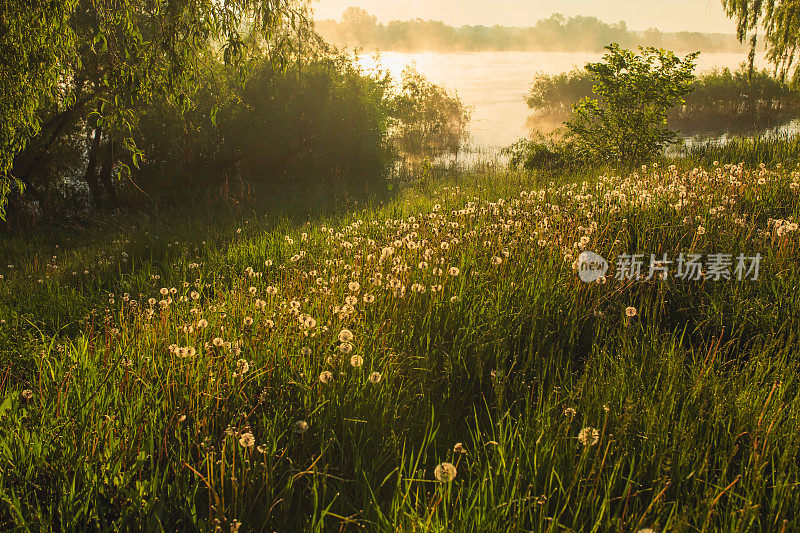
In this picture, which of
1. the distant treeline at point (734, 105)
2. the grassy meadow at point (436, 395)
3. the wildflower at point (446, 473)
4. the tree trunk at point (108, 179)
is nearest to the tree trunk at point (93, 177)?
the tree trunk at point (108, 179)

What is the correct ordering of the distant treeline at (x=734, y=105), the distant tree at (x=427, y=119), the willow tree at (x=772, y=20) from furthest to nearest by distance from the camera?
1. the distant treeline at (x=734, y=105)
2. the distant tree at (x=427, y=119)
3. the willow tree at (x=772, y=20)

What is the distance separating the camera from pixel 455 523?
1835mm

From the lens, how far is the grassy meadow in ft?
6.16

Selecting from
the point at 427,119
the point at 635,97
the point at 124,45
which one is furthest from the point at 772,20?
the point at 427,119

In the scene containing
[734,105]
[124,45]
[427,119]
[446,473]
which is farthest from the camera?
[734,105]

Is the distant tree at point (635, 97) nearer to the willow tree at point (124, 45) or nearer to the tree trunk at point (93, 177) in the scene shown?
the willow tree at point (124, 45)

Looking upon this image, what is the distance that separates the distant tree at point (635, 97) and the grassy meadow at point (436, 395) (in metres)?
7.25

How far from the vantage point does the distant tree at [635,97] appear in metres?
11.7

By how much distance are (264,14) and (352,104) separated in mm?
14024

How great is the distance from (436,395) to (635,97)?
1197 centimetres

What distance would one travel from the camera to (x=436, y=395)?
3.04 metres

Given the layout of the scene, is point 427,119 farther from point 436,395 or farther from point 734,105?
point 436,395

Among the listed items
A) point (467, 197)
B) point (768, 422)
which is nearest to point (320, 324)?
point (768, 422)

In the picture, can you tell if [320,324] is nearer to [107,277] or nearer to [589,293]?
[589,293]
